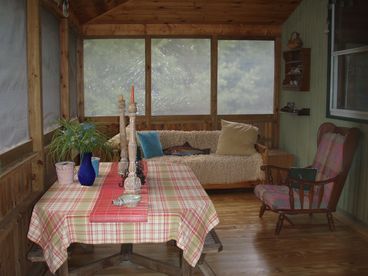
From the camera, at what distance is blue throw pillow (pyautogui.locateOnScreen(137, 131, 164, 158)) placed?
5891mm

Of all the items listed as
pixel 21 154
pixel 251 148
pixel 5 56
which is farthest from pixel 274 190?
pixel 5 56

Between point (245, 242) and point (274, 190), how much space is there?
75 centimetres

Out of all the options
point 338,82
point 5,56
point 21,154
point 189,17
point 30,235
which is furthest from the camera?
point 189,17

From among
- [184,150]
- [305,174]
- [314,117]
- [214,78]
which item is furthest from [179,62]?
[305,174]

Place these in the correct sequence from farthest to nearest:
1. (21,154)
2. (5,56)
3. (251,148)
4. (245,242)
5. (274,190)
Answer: (251,148) → (274,190) → (245,242) → (21,154) → (5,56)

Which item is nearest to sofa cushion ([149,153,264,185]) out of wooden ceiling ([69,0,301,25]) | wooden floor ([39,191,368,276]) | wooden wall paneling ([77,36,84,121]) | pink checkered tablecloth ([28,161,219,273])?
wooden floor ([39,191,368,276])

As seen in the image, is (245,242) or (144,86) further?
(144,86)

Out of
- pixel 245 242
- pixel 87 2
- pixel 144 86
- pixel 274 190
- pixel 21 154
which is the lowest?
pixel 245 242

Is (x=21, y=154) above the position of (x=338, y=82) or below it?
below

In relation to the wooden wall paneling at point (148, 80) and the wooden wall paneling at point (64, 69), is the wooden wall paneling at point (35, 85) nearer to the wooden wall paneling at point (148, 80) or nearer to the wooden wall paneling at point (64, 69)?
the wooden wall paneling at point (64, 69)

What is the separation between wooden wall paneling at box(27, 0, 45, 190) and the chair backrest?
266 centimetres

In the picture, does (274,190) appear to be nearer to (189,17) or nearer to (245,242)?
(245,242)

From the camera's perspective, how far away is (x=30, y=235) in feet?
8.15

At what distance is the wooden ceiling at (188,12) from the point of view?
6176 millimetres
